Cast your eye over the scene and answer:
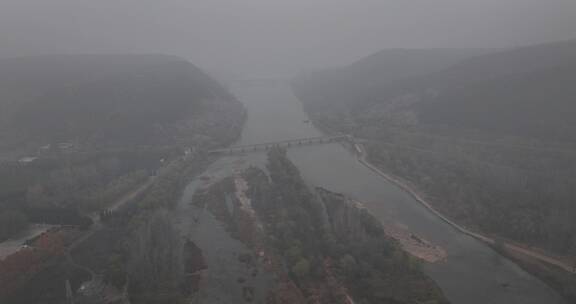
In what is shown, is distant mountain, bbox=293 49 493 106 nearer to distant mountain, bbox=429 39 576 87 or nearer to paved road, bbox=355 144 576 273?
distant mountain, bbox=429 39 576 87

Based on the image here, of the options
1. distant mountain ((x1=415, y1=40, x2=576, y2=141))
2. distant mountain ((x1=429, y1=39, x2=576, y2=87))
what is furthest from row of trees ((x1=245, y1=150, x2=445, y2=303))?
distant mountain ((x1=429, y1=39, x2=576, y2=87))

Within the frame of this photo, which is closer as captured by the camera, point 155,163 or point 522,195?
point 522,195

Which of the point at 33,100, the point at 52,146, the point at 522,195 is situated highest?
the point at 33,100

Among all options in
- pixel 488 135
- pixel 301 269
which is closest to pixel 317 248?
pixel 301 269

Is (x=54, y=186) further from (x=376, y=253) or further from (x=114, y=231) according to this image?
(x=376, y=253)

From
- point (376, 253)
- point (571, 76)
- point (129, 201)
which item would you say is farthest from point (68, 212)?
point (571, 76)
